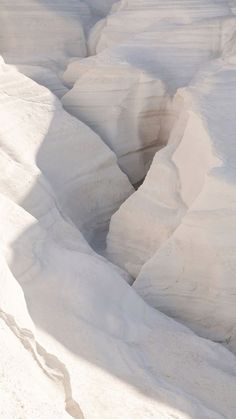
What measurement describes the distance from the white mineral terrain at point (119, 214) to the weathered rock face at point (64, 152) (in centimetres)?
1

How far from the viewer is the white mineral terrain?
286 centimetres

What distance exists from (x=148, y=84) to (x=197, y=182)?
1.93 m

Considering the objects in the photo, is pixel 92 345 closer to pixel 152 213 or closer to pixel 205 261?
pixel 205 261

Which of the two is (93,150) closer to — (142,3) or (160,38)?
(160,38)

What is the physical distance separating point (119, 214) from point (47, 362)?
2766 millimetres

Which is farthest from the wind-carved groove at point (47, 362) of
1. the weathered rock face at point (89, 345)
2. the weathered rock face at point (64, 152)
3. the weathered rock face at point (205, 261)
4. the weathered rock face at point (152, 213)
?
the weathered rock face at point (64, 152)

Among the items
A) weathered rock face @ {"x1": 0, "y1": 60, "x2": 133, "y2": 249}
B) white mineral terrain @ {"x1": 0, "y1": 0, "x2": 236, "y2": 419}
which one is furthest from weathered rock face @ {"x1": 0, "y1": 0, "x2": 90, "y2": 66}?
weathered rock face @ {"x1": 0, "y1": 60, "x2": 133, "y2": 249}

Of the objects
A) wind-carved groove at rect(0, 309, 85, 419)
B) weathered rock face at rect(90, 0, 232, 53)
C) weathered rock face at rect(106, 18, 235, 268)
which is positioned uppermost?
wind-carved groove at rect(0, 309, 85, 419)

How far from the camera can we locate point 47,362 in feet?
8.39

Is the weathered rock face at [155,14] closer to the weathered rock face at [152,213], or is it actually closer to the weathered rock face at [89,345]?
the weathered rock face at [152,213]

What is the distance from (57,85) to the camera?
22.3ft

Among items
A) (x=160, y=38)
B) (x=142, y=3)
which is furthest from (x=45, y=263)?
(x=142, y=3)

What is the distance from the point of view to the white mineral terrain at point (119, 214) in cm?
286

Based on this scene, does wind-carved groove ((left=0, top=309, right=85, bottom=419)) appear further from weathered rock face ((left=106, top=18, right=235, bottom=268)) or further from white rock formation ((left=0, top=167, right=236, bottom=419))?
weathered rock face ((left=106, top=18, right=235, bottom=268))
